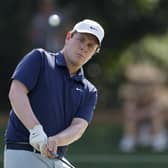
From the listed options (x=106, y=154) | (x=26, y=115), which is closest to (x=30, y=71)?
(x=26, y=115)

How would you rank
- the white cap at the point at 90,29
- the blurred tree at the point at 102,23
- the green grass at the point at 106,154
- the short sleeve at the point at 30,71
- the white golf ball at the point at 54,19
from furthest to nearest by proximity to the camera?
the blurred tree at the point at 102,23, the green grass at the point at 106,154, the white golf ball at the point at 54,19, the white cap at the point at 90,29, the short sleeve at the point at 30,71

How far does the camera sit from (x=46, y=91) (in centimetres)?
527

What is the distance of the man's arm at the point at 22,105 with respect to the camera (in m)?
5.08

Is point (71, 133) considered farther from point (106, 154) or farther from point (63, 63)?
point (106, 154)

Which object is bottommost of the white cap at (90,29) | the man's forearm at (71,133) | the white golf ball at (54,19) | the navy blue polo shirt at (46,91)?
the man's forearm at (71,133)

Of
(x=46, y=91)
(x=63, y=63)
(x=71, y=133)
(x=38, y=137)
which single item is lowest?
(x=38, y=137)

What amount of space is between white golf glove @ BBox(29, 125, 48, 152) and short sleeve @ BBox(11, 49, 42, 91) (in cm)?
29

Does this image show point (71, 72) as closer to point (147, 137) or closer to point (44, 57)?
point (44, 57)

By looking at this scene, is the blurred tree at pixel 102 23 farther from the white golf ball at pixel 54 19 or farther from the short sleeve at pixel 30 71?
the short sleeve at pixel 30 71

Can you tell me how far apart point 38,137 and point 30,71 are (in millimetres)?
441

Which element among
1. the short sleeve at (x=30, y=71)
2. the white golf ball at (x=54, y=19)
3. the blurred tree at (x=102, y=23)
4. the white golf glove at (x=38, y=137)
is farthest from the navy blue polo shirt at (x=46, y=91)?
the blurred tree at (x=102, y=23)

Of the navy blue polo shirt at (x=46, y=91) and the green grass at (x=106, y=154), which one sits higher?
the green grass at (x=106, y=154)

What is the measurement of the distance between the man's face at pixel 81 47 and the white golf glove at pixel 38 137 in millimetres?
532

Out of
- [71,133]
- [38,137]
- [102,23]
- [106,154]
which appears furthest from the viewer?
[102,23]
